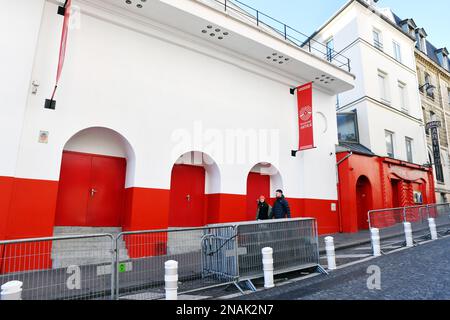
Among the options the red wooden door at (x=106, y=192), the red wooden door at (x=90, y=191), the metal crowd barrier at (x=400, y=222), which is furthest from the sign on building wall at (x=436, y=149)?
the red wooden door at (x=90, y=191)

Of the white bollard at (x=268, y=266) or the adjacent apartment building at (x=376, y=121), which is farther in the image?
→ the adjacent apartment building at (x=376, y=121)

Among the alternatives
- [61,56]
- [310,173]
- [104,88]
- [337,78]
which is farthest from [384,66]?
[61,56]

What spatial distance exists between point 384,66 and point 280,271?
17615mm

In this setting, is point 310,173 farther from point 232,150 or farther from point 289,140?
point 232,150

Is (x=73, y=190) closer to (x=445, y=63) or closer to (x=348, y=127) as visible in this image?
(x=348, y=127)

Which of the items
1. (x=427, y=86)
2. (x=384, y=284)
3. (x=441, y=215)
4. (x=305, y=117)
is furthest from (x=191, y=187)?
(x=427, y=86)

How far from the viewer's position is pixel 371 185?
51.1ft

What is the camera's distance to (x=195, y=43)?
11.0 meters

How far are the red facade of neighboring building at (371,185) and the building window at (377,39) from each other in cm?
761

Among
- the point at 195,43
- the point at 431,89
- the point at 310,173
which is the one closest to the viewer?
the point at 195,43

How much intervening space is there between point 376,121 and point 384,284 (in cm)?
1407

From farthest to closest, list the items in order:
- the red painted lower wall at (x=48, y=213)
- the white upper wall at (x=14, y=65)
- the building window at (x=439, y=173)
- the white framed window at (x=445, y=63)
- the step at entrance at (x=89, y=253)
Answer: the white framed window at (x=445, y=63), the building window at (x=439, y=173), the white upper wall at (x=14, y=65), the red painted lower wall at (x=48, y=213), the step at entrance at (x=89, y=253)

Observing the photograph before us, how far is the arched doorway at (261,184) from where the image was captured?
12462 millimetres

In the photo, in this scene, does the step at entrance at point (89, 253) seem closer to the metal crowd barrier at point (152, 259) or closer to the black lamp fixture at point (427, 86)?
the metal crowd barrier at point (152, 259)
